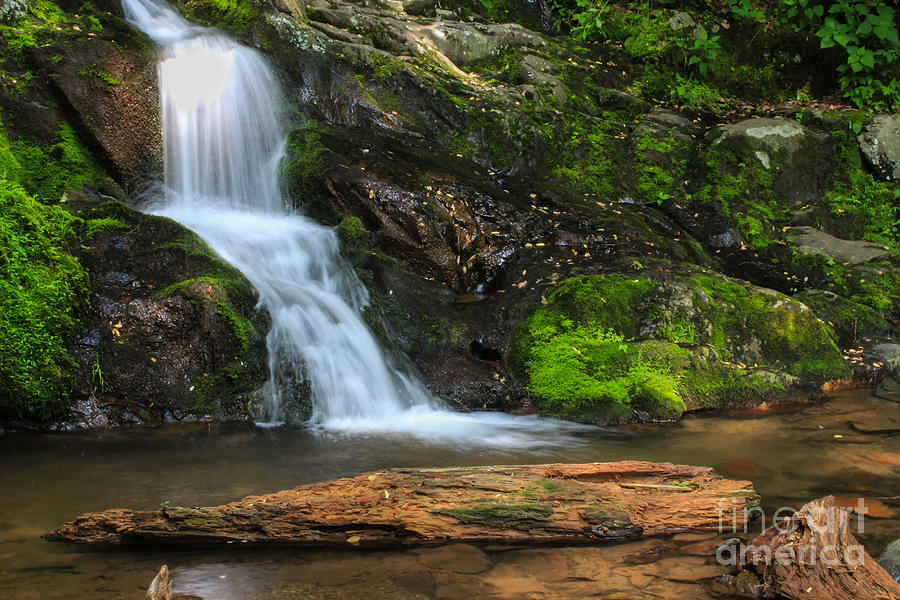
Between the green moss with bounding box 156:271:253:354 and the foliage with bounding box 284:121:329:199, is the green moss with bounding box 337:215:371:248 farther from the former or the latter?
the green moss with bounding box 156:271:253:354

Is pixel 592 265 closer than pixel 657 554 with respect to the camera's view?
No

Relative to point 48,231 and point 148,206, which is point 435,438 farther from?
point 148,206

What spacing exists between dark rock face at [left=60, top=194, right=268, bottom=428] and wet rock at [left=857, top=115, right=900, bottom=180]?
10.3 m

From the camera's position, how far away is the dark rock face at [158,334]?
5672mm

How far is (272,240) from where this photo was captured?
7520mm

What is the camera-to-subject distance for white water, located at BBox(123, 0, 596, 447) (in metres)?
6.16

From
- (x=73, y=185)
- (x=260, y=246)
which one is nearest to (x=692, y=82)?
(x=260, y=246)

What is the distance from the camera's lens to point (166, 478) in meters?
4.46

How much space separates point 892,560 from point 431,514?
91.6 inches

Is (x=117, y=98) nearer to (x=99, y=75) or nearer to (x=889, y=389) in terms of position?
(x=99, y=75)

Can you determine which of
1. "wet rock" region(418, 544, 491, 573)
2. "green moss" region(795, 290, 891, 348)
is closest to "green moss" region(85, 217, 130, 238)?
"wet rock" region(418, 544, 491, 573)

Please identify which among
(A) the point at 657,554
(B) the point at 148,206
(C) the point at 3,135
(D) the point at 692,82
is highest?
(D) the point at 692,82

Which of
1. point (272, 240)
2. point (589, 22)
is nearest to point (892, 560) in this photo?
point (272, 240)

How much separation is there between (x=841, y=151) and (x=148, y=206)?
35.4ft
